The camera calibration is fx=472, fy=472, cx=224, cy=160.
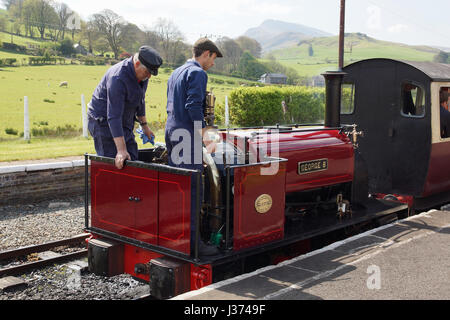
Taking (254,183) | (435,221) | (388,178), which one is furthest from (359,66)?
(254,183)

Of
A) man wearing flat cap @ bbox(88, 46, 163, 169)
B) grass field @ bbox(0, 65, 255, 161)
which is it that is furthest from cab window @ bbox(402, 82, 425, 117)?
grass field @ bbox(0, 65, 255, 161)

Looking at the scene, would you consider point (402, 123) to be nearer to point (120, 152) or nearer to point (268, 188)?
point (268, 188)

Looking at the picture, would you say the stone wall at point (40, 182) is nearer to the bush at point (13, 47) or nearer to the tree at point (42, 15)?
the bush at point (13, 47)

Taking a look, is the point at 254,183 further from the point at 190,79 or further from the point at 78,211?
the point at 78,211

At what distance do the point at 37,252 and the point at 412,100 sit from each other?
577cm

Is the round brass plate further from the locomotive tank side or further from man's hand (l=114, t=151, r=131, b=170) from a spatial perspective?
man's hand (l=114, t=151, r=131, b=170)

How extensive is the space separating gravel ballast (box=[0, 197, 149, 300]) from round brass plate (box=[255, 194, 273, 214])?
5.37 ft

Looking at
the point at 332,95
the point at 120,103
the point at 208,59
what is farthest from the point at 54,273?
the point at 332,95

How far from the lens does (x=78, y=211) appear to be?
319 inches

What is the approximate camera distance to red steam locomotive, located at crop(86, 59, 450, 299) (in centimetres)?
406

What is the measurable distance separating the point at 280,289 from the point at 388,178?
13.4 feet

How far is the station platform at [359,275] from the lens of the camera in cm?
393

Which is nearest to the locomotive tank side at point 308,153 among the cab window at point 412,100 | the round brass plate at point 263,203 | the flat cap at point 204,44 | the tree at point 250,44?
the round brass plate at point 263,203

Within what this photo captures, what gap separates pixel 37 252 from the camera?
240 inches
